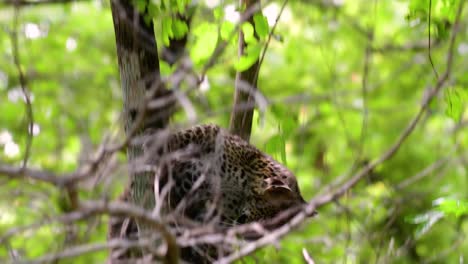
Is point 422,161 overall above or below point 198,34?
below

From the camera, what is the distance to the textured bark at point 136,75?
312 cm

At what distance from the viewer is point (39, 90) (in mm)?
9039

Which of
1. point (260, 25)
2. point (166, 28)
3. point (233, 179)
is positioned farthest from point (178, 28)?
point (233, 179)

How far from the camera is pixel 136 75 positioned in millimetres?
A: 3246

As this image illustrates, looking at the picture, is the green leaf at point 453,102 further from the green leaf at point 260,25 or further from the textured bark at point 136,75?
the textured bark at point 136,75

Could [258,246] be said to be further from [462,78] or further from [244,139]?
[462,78]

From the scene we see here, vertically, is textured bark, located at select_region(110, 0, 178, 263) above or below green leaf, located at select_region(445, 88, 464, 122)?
above

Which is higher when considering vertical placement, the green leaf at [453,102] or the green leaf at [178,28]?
the green leaf at [178,28]

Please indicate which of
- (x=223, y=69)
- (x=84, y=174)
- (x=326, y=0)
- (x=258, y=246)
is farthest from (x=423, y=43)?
(x=84, y=174)

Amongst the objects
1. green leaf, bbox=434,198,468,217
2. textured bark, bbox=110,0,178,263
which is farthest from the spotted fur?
green leaf, bbox=434,198,468,217

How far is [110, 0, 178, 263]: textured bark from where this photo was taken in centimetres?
312

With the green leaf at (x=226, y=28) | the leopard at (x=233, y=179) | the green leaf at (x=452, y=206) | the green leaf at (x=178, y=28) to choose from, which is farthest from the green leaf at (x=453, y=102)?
the green leaf at (x=178, y=28)

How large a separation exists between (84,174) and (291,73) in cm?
864

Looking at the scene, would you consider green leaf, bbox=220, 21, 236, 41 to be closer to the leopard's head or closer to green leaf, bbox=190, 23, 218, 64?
green leaf, bbox=190, 23, 218, 64
